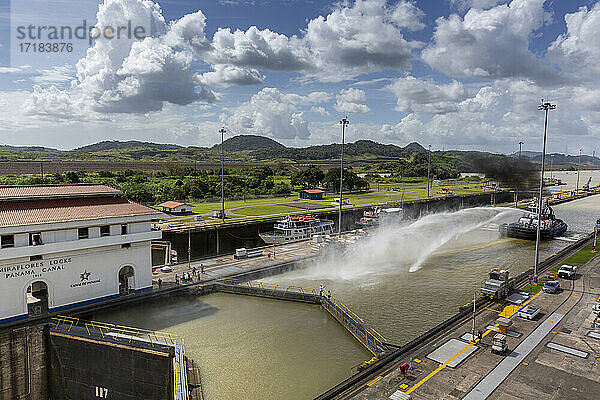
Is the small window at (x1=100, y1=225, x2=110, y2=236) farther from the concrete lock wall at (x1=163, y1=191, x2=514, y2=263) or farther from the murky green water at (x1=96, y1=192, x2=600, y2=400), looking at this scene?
the concrete lock wall at (x1=163, y1=191, x2=514, y2=263)

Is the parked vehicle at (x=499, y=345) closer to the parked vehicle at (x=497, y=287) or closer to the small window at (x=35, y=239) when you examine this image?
the parked vehicle at (x=497, y=287)

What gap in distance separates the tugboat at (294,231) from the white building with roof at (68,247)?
3078 centimetres

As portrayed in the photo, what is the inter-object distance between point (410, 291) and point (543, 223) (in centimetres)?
4694

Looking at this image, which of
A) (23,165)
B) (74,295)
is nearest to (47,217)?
(74,295)

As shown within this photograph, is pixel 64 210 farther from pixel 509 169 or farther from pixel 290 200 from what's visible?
pixel 509 169

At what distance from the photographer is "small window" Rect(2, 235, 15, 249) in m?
30.9

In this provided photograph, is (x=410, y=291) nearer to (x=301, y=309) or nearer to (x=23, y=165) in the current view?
(x=301, y=309)

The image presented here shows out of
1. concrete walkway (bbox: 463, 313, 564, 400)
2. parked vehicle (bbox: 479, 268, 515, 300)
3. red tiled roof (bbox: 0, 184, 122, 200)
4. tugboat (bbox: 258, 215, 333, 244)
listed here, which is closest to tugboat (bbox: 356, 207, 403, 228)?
tugboat (bbox: 258, 215, 333, 244)

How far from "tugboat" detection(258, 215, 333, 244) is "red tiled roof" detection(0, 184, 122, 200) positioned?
32092 millimetres

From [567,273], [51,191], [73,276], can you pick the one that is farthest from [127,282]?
[567,273]

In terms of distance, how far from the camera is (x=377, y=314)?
37438mm

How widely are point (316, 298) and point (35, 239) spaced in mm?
25106

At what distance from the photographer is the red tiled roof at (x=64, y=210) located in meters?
32.2

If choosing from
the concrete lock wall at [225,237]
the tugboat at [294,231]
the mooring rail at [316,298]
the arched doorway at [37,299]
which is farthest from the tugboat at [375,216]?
the arched doorway at [37,299]
